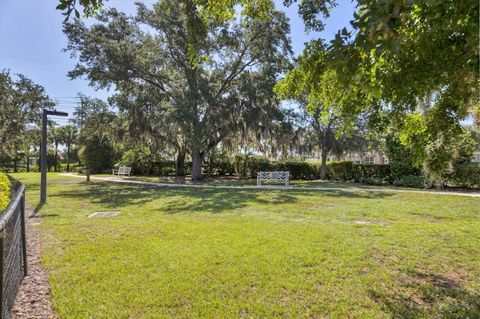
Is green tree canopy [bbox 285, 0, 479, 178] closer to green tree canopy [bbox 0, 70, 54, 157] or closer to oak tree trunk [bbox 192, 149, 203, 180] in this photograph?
oak tree trunk [bbox 192, 149, 203, 180]

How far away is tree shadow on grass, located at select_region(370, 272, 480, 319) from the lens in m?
2.41

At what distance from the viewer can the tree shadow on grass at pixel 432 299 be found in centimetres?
241

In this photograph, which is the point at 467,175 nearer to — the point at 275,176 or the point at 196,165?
the point at 275,176

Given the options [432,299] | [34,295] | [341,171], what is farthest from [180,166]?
[432,299]

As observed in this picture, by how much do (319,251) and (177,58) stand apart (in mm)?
14620

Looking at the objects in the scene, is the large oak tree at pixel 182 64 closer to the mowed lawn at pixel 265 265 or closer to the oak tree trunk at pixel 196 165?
the oak tree trunk at pixel 196 165

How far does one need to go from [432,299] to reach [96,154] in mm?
26307

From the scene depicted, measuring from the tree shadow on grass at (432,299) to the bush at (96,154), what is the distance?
25019 millimetres

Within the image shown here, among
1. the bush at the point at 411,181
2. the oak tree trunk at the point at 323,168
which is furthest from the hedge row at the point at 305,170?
the oak tree trunk at the point at 323,168

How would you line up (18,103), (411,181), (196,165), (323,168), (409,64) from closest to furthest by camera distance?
(409,64)
(411,181)
(18,103)
(323,168)
(196,165)

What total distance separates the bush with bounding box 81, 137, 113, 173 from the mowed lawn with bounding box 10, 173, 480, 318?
66.9 feet

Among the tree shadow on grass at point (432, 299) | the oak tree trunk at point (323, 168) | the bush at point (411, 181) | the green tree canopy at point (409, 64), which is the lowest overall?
the tree shadow on grass at point (432, 299)

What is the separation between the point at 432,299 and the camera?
2.65 metres

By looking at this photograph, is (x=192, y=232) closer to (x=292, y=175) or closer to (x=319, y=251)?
(x=319, y=251)
